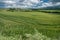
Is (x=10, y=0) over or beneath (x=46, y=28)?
over

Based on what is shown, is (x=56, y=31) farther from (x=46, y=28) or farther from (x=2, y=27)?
(x=2, y=27)

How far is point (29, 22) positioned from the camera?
6.72 meters

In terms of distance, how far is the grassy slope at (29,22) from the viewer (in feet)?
20.5

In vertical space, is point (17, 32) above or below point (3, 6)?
below

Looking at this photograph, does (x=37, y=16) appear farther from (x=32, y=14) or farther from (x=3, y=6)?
(x=3, y=6)

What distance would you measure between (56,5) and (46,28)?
0.99 meters

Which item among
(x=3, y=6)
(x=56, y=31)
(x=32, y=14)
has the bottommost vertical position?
(x=56, y=31)

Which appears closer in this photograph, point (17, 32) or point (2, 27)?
point (17, 32)

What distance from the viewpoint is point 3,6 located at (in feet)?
21.6

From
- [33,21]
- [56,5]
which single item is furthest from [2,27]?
[56,5]

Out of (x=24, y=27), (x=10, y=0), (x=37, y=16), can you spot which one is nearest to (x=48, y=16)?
(x=37, y=16)

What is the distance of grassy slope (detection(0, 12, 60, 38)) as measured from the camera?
626 centimetres

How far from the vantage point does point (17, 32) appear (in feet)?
20.0

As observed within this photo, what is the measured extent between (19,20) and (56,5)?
4.96 feet
